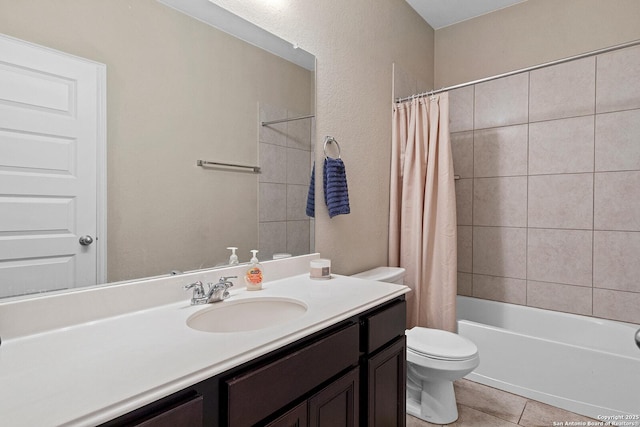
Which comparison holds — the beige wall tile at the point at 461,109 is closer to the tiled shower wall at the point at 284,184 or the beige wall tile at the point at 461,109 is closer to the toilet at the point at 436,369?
the tiled shower wall at the point at 284,184

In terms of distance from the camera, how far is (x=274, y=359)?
0.92 m

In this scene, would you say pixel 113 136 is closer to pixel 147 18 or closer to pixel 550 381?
pixel 147 18

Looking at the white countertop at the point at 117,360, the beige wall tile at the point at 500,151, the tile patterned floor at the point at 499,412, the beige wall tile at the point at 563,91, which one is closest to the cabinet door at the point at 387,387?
the white countertop at the point at 117,360

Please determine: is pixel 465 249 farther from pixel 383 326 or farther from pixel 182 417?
pixel 182 417

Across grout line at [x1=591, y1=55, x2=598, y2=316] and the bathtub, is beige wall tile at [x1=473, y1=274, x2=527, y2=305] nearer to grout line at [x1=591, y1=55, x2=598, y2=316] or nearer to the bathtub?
the bathtub

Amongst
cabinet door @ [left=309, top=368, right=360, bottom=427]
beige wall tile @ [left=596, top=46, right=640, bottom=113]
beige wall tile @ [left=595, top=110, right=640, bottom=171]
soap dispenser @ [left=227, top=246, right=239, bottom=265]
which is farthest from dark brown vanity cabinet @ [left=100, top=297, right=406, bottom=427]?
beige wall tile @ [left=596, top=46, right=640, bottom=113]

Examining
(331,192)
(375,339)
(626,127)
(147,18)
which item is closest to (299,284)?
(375,339)

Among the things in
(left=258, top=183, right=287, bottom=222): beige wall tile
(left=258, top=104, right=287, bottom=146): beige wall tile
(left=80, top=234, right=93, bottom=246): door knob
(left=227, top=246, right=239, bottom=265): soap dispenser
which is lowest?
(left=227, top=246, right=239, bottom=265): soap dispenser

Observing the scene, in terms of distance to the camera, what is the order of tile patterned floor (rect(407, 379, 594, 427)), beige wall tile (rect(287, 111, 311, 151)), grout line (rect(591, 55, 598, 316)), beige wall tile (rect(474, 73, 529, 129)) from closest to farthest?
beige wall tile (rect(287, 111, 311, 151)) → tile patterned floor (rect(407, 379, 594, 427)) → grout line (rect(591, 55, 598, 316)) → beige wall tile (rect(474, 73, 529, 129))

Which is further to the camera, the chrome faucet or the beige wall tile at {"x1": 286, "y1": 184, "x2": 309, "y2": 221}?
the beige wall tile at {"x1": 286, "y1": 184, "x2": 309, "y2": 221}

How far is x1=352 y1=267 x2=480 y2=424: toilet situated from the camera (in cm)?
175

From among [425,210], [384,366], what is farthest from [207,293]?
[425,210]

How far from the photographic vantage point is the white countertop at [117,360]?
0.60 metres

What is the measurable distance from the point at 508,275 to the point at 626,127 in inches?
49.8
